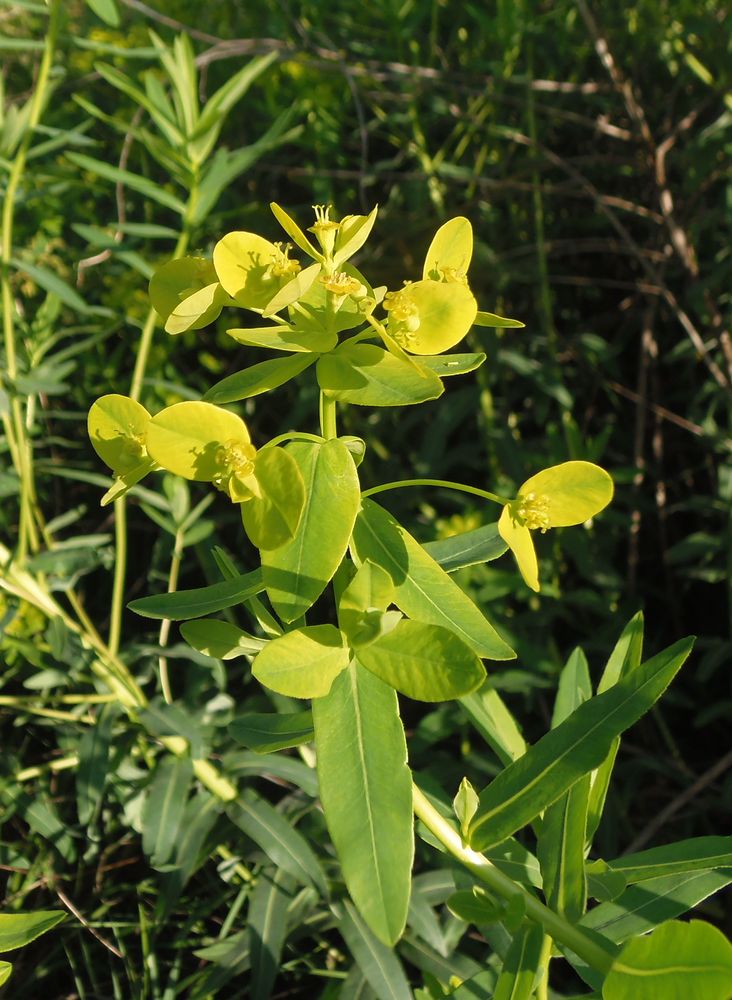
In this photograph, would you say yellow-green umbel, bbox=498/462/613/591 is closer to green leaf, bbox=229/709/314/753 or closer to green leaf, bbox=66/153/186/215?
green leaf, bbox=229/709/314/753

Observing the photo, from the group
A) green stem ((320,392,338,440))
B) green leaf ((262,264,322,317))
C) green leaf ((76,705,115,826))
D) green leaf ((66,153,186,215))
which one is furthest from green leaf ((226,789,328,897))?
green leaf ((66,153,186,215))

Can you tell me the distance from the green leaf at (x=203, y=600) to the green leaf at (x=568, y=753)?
30 centimetres

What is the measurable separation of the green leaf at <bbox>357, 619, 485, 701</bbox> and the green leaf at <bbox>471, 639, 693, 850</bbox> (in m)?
0.18

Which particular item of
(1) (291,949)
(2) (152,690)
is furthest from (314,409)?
(1) (291,949)

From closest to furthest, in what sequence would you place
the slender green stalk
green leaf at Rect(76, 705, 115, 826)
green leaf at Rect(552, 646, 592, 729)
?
1. green leaf at Rect(552, 646, 592, 729)
2. green leaf at Rect(76, 705, 115, 826)
3. the slender green stalk

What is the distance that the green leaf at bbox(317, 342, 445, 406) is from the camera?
2.44 ft

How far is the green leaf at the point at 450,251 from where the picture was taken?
894 millimetres

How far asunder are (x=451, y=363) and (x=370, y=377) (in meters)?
0.10

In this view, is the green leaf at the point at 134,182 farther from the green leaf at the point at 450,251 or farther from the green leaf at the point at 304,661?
the green leaf at the point at 304,661

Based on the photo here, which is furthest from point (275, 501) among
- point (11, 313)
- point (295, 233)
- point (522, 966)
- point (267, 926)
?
point (11, 313)

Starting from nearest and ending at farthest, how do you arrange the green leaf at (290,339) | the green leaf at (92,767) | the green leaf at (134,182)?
the green leaf at (290,339) < the green leaf at (92,767) < the green leaf at (134,182)

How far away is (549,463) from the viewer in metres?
2.00

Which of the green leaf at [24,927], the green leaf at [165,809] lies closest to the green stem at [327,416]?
the green leaf at [24,927]

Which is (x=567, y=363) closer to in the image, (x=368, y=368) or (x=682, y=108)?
(x=682, y=108)
